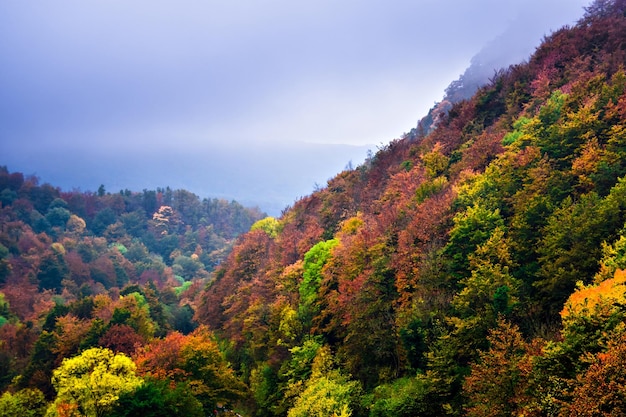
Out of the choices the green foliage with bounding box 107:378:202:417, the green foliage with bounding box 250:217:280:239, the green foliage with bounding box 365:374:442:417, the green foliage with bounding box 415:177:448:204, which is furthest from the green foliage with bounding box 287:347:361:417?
the green foliage with bounding box 250:217:280:239

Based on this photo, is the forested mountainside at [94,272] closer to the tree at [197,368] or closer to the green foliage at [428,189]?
the tree at [197,368]

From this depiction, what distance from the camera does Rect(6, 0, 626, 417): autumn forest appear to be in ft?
59.2

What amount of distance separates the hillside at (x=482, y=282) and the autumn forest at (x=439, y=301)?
12cm

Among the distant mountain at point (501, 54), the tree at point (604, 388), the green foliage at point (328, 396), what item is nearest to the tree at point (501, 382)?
the tree at point (604, 388)

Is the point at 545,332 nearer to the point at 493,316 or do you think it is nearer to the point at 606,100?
the point at 493,316

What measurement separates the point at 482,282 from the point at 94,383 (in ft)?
72.6

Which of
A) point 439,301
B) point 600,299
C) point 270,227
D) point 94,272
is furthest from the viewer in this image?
point 94,272

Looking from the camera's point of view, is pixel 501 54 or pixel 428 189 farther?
pixel 501 54

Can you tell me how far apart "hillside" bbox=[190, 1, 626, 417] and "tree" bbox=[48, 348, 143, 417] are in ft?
33.3

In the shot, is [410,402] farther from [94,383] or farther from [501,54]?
[501,54]

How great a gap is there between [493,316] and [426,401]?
5.19 metres

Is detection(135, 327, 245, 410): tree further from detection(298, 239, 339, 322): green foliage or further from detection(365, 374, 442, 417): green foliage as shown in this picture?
detection(365, 374, 442, 417): green foliage

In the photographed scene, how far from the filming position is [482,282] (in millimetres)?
23344

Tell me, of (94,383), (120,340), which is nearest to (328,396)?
(94,383)
